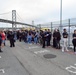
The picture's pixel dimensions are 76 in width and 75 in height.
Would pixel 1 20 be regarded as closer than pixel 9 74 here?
No

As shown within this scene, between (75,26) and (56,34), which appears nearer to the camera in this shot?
(75,26)

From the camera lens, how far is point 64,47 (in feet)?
43.5

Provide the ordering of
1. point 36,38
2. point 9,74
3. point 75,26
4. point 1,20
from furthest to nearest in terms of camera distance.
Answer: point 1,20 < point 36,38 < point 75,26 < point 9,74

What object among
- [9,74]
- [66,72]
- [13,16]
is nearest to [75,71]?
[66,72]

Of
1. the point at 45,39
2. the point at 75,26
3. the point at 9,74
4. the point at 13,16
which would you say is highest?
the point at 13,16

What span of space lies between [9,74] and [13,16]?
268ft

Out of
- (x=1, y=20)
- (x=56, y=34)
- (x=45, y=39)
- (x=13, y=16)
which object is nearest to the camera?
(x=56, y=34)

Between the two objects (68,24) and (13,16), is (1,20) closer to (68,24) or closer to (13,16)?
(13,16)

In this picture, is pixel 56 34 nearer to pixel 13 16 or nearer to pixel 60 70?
pixel 60 70

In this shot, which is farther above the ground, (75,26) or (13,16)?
(13,16)

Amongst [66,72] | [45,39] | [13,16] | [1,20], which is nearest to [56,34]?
[45,39]

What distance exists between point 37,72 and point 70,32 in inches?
312

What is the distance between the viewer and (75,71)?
7.08 meters

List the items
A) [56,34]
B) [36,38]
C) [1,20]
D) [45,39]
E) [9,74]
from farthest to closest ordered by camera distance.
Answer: [1,20], [36,38], [45,39], [56,34], [9,74]
